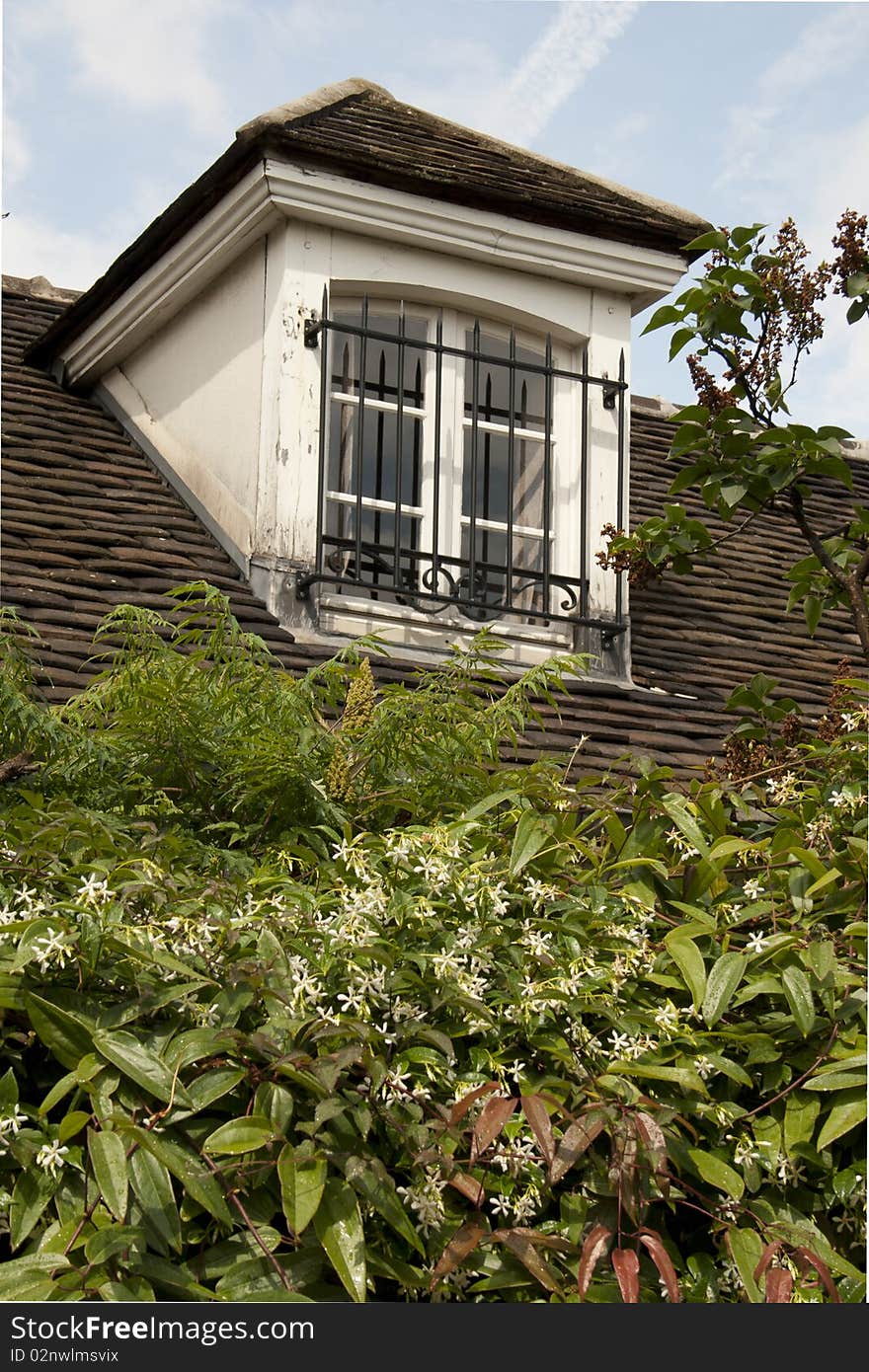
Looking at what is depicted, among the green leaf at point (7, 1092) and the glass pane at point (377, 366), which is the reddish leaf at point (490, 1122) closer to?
the green leaf at point (7, 1092)

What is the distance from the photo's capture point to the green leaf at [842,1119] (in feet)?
8.91

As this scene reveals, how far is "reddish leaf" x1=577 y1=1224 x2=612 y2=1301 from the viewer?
2496mm

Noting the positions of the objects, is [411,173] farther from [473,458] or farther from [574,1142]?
[574,1142]

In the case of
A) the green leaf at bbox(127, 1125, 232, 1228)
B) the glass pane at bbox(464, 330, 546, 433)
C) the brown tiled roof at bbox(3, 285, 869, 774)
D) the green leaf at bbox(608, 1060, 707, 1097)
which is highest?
the glass pane at bbox(464, 330, 546, 433)

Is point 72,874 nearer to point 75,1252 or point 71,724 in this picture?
point 75,1252

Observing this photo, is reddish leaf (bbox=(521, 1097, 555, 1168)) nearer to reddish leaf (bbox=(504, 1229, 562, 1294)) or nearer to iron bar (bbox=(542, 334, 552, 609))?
reddish leaf (bbox=(504, 1229, 562, 1294))

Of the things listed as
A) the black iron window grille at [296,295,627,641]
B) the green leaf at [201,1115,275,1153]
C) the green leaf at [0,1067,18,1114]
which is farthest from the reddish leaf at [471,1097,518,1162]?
the black iron window grille at [296,295,627,641]

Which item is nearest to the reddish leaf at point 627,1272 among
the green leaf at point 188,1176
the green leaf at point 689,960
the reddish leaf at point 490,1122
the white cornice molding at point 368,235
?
the reddish leaf at point 490,1122

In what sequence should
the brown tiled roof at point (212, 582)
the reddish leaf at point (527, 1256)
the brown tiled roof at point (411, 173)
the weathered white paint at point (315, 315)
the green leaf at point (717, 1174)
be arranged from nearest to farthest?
the reddish leaf at point (527, 1256), the green leaf at point (717, 1174), the brown tiled roof at point (212, 582), the weathered white paint at point (315, 315), the brown tiled roof at point (411, 173)

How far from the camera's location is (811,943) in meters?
2.95

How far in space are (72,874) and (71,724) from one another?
956 mm

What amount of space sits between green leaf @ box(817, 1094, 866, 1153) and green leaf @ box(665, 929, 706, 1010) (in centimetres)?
29

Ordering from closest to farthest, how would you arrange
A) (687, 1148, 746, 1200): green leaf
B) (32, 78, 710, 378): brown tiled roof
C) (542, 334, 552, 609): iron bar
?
1. (687, 1148, 746, 1200): green leaf
2. (32, 78, 710, 378): brown tiled roof
3. (542, 334, 552, 609): iron bar

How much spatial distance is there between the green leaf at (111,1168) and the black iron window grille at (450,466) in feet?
11.3
